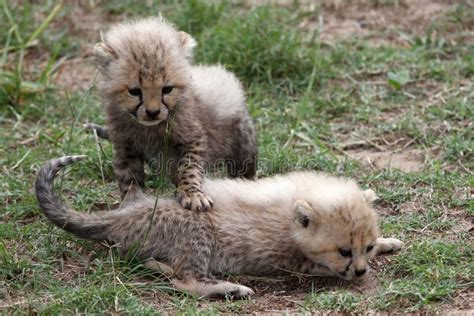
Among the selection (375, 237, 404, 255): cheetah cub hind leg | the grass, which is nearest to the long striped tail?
the grass

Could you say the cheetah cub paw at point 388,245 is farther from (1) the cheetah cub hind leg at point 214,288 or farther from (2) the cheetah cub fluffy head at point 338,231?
(1) the cheetah cub hind leg at point 214,288

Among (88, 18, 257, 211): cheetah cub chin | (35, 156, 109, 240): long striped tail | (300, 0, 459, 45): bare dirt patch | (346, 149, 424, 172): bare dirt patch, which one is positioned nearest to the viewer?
(35, 156, 109, 240): long striped tail

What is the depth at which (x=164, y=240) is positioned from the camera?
497cm

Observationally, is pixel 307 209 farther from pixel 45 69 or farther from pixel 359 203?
pixel 45 69

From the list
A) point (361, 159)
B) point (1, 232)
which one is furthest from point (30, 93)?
point (361, 159)

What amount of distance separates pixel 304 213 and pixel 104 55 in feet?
4.95

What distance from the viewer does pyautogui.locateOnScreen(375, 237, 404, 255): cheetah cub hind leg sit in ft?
16.7

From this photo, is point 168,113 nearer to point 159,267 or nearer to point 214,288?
point 159,267

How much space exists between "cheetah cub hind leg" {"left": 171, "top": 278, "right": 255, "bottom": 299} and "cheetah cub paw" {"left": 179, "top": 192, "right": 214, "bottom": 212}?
490 mm

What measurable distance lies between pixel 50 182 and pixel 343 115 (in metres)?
2.81

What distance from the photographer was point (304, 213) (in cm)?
485

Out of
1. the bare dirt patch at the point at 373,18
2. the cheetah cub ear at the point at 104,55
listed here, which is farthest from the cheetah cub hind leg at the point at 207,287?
the bare dirt patch at the point at 373,18

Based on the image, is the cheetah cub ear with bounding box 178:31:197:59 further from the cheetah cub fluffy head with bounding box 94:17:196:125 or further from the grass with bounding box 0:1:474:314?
the grass with bounding box 0:1:474:314

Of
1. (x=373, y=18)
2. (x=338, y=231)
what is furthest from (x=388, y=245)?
(x=373, y=18)
